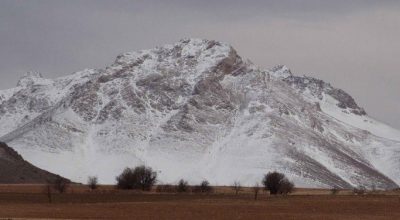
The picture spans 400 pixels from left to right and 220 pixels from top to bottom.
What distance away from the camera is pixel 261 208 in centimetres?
11325

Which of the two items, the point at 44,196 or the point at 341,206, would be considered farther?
the point at 44,196

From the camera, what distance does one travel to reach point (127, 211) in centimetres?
10244

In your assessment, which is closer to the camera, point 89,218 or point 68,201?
point 89,218

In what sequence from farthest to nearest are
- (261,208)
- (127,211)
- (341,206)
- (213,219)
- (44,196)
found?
(44,196)
(341,206)
(261,208)
(127,211)
(213,219)

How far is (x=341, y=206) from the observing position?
123 metres

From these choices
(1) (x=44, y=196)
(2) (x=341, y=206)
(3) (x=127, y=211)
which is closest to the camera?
(3) (x=127, y=211)

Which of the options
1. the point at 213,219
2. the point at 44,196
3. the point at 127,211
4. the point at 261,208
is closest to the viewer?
the point at 213,219

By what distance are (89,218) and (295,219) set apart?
21022 mm

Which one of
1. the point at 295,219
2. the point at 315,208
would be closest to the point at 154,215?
the point at 295,219

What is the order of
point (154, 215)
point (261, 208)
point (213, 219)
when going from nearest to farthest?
1. point (213, 219)
2. point (154, 215)
3. point (261, 208)

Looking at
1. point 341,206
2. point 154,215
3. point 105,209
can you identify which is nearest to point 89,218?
point 154,215

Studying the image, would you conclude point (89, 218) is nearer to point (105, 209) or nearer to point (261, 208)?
point (105, 209)

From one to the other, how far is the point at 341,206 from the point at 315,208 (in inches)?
305

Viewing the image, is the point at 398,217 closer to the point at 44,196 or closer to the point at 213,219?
the point at 213,219
